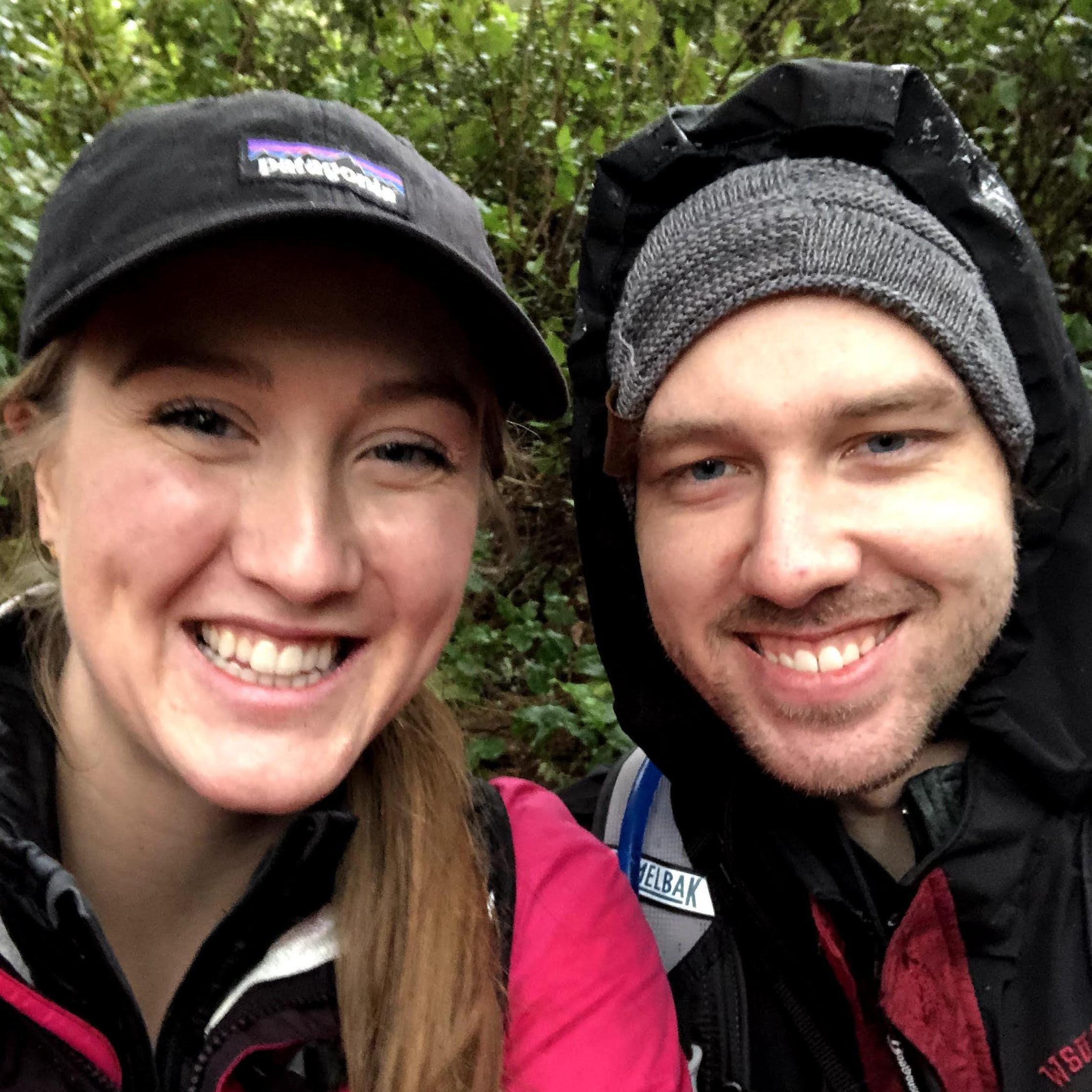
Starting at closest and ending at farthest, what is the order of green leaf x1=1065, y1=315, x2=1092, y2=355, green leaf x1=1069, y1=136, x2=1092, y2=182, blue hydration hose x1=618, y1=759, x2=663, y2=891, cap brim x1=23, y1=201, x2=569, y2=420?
cap brim x1=23, y1=201, x2=569, y2=420, blue hydration hose x1=618, y1=759, x2=663, y2=891, green leaf x1=1065, y1=315, x2=1092, y2=355, green leaf x1=1069, y1=136, x2=1092, y2=182

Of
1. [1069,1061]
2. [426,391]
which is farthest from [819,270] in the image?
[1069,1061]

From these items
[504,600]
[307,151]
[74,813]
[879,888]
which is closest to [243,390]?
[307,151]

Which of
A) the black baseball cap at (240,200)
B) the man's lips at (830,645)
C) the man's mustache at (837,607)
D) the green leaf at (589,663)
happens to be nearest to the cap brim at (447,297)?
the black baseball cap at (240,200)

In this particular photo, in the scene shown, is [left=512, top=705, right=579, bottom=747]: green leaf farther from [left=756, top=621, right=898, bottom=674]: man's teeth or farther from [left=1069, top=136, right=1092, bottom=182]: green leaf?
[left=1069, top=136, right=1092, bottom=182]: green leaf

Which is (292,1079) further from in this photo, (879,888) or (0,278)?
(0,278)

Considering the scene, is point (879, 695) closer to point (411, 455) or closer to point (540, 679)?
point (411, 455)

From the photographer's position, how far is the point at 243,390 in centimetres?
121

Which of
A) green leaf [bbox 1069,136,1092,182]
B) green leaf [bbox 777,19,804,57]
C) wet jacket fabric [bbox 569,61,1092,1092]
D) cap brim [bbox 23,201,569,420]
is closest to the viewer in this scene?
cap brim [bbox 23,201,569,420]

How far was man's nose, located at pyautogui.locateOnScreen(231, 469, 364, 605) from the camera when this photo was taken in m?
1.23

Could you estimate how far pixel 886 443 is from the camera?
1635mm

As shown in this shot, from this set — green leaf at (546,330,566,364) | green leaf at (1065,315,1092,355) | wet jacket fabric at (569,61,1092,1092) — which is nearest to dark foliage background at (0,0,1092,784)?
green leaf at (546,330,566,364)

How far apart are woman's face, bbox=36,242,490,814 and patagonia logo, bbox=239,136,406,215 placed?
94 mm

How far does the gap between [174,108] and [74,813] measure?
3.57ft

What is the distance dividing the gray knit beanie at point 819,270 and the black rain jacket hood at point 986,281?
0.15ft
